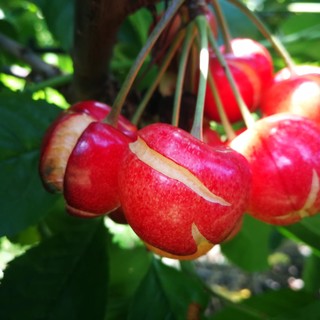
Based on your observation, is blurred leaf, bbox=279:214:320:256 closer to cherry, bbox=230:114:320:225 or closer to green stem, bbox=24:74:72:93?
cherry, bbox=230:114:320:225

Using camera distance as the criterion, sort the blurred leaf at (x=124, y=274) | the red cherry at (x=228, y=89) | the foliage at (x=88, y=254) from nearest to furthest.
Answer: the red cherry at (x=228, y=89)
the foliage at (x=88, y=254)
the blurred leaf at (x=124, y=274)

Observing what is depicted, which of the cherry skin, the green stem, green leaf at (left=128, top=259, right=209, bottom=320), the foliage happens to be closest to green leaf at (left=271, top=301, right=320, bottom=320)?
the foliage

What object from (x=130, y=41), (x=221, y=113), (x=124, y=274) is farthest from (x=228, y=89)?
(x=130, y=41)

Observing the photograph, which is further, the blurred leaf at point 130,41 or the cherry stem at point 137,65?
the blurred leaf at point 130,41

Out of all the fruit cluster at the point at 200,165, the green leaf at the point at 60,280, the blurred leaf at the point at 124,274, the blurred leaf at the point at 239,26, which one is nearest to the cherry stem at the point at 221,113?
the fruit cluster at the point at 200,165

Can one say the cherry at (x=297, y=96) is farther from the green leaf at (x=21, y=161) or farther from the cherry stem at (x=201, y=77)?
the green leaf at (x=21, y=161)

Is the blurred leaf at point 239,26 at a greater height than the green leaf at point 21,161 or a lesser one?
greater
